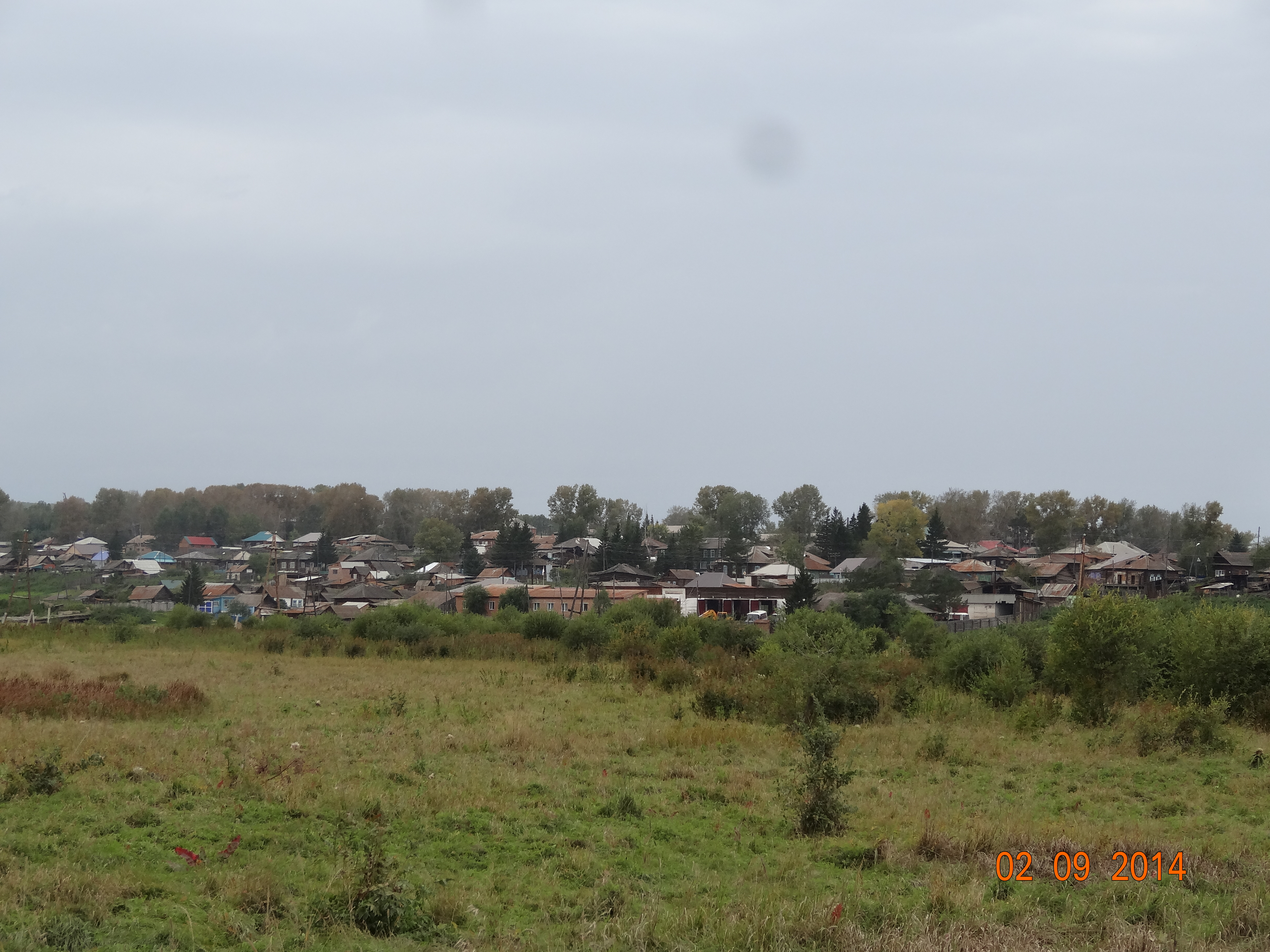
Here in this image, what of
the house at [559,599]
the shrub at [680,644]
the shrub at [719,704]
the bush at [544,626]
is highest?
the shrub at [719,704]

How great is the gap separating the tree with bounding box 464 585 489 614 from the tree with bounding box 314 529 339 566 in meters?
52.0

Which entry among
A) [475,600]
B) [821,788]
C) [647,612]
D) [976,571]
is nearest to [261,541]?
[475,600]

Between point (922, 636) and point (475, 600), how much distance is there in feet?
103

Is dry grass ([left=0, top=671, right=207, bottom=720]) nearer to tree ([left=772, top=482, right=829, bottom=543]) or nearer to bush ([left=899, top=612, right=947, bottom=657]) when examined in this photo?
bush ([left=899, top=612, right=947, bottom=657])

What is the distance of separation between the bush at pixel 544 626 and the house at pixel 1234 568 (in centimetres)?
5449

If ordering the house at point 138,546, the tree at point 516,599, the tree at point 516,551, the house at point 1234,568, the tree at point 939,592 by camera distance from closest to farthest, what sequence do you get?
the tree at point 516,599 → the tree at point 939,592 → the house at point 1234,568 → the tree at point 516,551 → the house at point 138,546

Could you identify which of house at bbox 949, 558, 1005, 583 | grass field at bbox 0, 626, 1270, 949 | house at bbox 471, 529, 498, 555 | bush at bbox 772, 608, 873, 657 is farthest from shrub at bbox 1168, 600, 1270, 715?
house at bbox 471, 529, 498, 555

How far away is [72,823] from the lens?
8742mm

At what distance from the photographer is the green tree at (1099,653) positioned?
1902cm

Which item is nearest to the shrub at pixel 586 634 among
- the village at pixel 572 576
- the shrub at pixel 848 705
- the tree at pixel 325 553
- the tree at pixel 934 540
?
Result: the village at pixel 572 576

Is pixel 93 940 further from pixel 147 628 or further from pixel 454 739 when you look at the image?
pixel 147 628

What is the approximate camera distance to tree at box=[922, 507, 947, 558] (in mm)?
96375

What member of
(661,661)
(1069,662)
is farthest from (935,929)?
(661,661)

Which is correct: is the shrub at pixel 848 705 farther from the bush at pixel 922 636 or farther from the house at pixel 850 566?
the house at pixel 850 566
